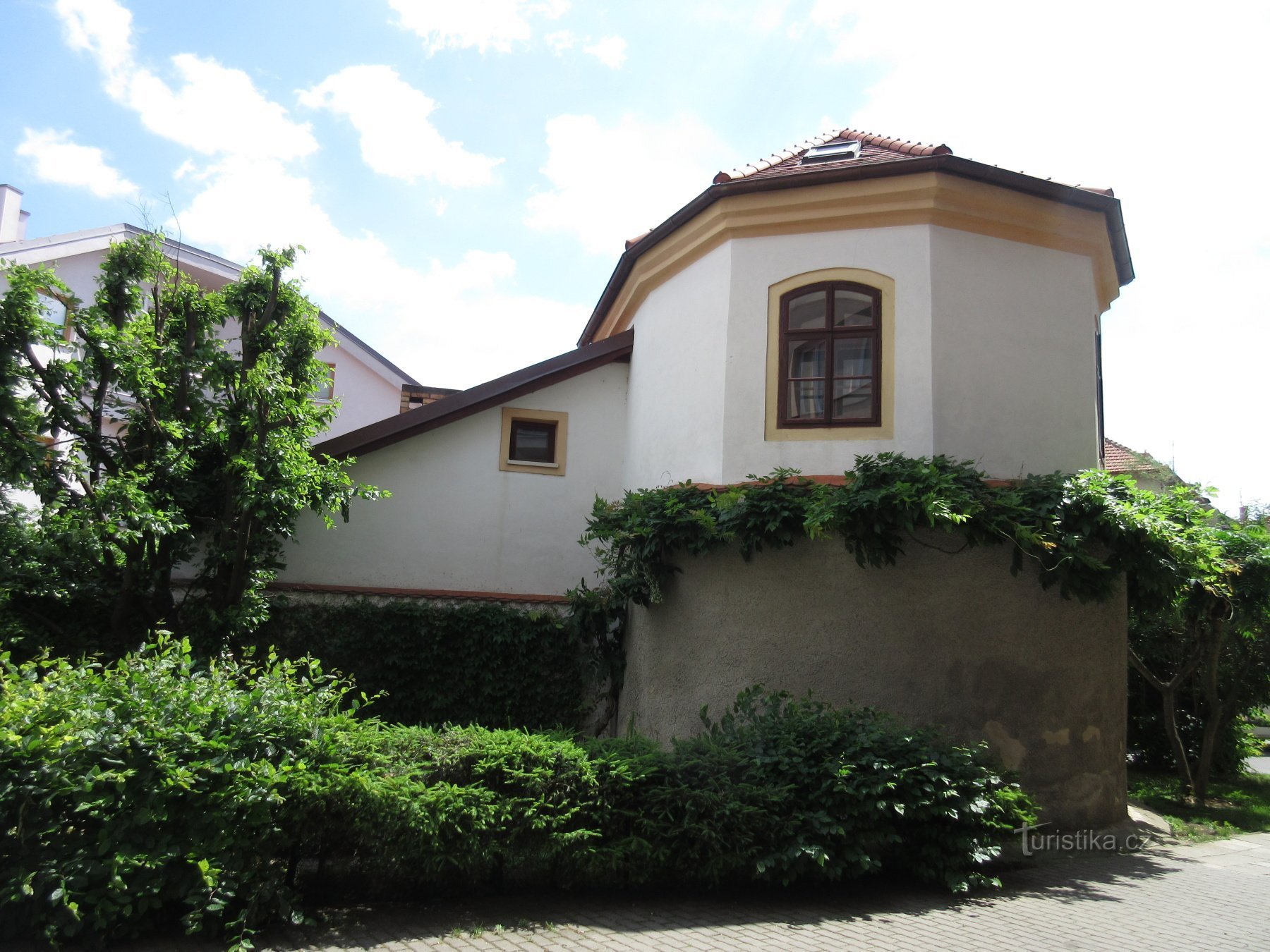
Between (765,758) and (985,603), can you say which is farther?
(985,603)

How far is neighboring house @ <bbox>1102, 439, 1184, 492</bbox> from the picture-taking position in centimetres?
1704

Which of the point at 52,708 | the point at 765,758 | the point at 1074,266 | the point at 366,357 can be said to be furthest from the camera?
the point at 366,357

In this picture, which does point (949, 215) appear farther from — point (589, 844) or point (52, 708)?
point (52, 708)

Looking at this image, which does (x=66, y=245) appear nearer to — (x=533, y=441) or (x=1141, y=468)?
(x=533, y=441)

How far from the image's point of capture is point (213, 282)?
20578mm

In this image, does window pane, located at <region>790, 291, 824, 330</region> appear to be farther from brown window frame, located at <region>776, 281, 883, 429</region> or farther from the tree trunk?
the tree trunk

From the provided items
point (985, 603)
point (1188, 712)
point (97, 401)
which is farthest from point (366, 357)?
point (1188, 712)

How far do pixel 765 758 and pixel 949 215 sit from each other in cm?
622

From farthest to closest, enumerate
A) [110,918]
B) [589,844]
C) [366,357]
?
A: [366,357] → [589,844] → [110,918]

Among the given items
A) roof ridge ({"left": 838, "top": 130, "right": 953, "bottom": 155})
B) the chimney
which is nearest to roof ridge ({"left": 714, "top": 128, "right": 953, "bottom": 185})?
roof ridge ({"left": 838, "top": 130, "right": 953, "bottom": 155})

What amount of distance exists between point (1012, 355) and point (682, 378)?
365cm

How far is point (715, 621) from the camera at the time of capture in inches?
371

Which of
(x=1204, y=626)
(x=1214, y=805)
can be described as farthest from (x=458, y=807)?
(x=1214, y=805)

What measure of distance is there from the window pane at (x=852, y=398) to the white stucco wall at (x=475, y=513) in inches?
153
